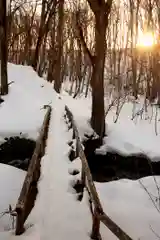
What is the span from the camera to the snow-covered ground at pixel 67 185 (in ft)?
16.3

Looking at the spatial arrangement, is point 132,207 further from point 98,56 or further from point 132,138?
point 98,56

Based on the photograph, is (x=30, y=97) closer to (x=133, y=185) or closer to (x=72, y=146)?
(x=72, y=146)

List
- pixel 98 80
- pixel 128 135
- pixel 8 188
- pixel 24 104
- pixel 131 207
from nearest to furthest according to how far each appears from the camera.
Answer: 1. pixel 131 207
2. pixel 8 188
3. pixel 98 80
4. pixel 128 135
5. pixel 24 104

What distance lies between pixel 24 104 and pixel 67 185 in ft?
27.1

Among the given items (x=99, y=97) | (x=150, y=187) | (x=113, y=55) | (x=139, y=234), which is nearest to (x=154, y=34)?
(x=113, y=55)

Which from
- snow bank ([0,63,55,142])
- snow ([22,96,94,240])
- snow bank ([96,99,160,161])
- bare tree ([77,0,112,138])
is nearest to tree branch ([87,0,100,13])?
bare tree ([77,0,112,138])

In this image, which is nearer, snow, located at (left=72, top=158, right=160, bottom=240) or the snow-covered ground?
the snow-covered ground

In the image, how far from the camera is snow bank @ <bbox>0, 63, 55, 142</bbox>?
1154cm

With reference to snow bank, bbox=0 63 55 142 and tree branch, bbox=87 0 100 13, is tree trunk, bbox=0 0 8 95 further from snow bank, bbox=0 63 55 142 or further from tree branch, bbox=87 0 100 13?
tree branch, bbox=87 0 100 13

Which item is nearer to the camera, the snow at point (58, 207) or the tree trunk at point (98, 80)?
the snow at point (58, 207)

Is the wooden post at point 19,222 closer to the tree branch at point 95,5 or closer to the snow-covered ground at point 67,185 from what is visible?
the snow-covered ground at point 67,185

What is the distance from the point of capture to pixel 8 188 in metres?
7.65

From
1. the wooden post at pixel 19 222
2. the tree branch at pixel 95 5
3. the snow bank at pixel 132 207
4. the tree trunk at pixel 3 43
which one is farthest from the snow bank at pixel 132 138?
the wooden post at pixel 19 222

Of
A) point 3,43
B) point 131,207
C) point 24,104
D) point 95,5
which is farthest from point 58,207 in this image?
point 3,43
